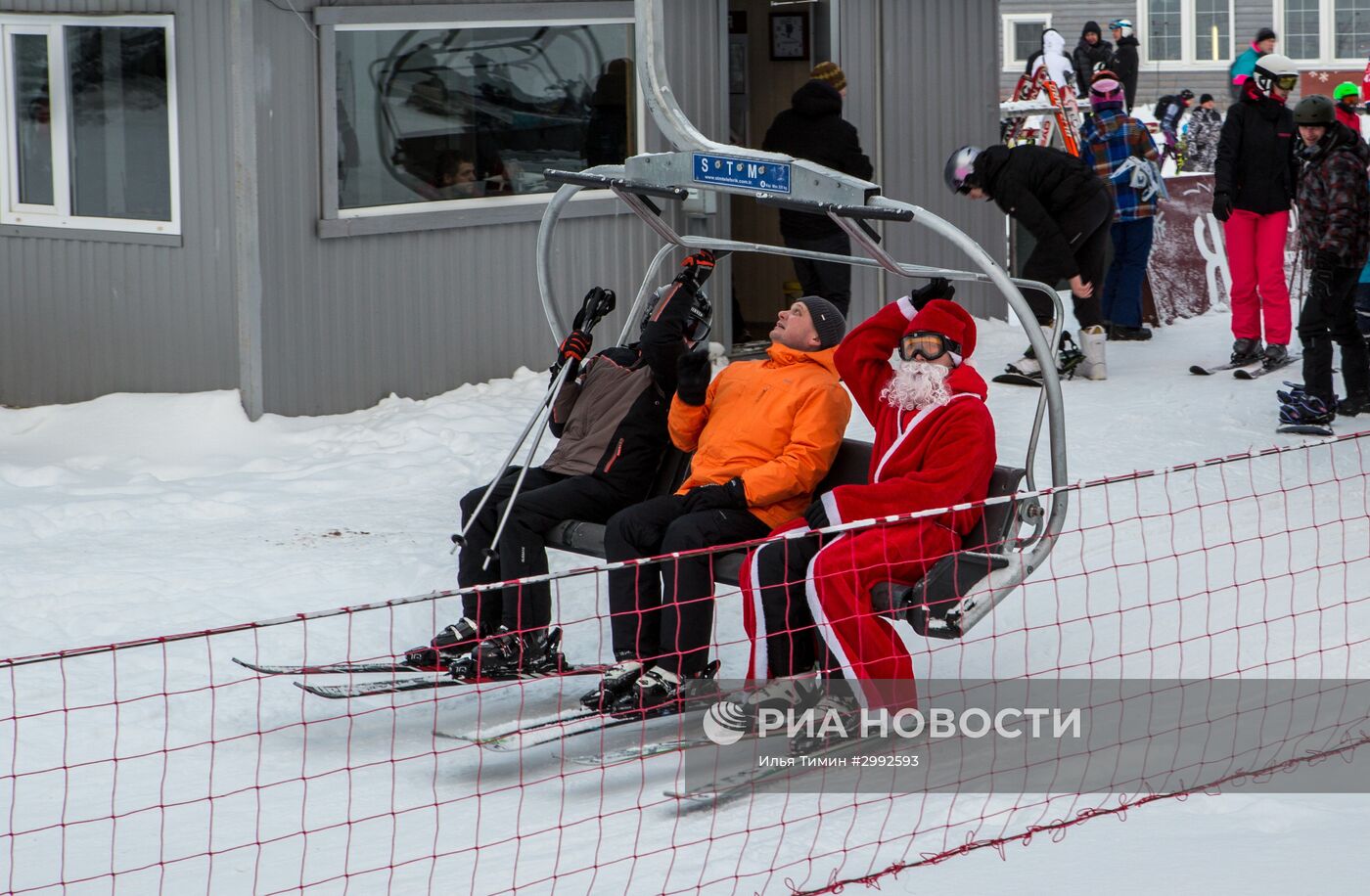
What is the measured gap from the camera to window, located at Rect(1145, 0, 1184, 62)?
27703mm

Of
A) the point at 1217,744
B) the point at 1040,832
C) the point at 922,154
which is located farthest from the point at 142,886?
the point at 922,154

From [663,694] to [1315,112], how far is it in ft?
16.6

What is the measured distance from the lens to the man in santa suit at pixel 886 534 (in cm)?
524

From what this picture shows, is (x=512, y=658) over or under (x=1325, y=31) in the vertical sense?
under

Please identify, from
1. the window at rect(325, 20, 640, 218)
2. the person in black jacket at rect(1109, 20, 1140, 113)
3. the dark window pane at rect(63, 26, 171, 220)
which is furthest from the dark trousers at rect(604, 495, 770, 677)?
the person in black jacket at rect(1109, 20, 1140, 113)

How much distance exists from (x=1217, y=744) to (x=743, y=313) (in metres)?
7.41

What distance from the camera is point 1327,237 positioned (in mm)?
8727

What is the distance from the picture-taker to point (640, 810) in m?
4.95

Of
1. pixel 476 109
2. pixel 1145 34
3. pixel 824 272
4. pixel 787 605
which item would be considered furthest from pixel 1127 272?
pixel 1145 34

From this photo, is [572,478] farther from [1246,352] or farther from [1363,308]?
[1246,352]

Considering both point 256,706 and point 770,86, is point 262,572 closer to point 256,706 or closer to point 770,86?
point 256,706

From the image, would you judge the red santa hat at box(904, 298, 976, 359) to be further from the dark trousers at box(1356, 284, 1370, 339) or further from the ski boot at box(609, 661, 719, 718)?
the dark trousers at box(1356, 284, 1370, 339)

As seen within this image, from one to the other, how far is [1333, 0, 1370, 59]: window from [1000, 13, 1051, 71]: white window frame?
14.7 feet

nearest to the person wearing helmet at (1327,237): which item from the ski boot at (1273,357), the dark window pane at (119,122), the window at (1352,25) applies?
the ski boot at (1273,357)
